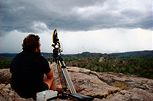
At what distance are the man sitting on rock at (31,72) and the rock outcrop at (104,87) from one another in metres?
6.62

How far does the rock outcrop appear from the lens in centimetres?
1342

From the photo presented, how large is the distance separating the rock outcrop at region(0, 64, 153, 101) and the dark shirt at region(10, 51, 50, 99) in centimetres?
661

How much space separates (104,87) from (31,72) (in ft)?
28.1

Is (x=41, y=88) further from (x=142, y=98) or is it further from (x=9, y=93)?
(x=142, y=98)

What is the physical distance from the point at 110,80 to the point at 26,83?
1074 cm

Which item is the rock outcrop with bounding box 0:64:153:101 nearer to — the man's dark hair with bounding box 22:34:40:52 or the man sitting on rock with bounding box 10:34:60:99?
the man sitting on rock with bounding box 10:34:60:99

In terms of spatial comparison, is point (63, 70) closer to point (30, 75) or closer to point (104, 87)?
point (30, 75)

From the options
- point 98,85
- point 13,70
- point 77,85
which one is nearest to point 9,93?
point 77,85

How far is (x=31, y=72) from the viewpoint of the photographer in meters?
6.21

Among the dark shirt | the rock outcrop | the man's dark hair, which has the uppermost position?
the man's dark hair

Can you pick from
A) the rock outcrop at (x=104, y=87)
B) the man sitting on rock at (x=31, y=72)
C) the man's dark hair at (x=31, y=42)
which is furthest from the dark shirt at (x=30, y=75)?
the rock outcrop at (x=104, y=87)

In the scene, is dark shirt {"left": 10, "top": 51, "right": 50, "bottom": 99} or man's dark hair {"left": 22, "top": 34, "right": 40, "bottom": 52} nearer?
dark shirt {"left": 10, "top": 51, "right": 50, "bottom": 99}

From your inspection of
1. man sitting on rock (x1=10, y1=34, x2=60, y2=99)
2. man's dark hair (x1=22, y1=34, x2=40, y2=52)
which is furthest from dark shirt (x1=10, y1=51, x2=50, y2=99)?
man's dark hair (x1=22, y1=34, x2=40, y2=52)

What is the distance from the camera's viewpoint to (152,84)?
17.1m
